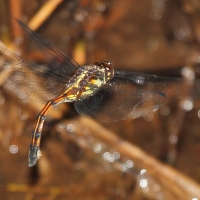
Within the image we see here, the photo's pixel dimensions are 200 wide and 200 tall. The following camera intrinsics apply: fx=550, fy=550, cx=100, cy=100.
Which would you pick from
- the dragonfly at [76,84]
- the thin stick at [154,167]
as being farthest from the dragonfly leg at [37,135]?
the thin stick at [154,167]

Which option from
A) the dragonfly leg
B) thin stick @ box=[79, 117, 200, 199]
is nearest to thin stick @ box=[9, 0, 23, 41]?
thin stick @ box=[79, 117, 200, 199]

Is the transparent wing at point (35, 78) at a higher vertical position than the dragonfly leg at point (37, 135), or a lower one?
higher

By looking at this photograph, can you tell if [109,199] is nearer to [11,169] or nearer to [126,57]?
[11,169]

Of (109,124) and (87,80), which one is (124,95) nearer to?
(87,80)

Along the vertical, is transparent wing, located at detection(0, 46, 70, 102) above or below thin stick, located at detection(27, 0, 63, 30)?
below

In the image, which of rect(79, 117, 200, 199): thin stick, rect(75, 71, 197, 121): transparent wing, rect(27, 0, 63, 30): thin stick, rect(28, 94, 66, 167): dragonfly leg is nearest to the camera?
rect(28, 94, 66, 167): dragonfly leg

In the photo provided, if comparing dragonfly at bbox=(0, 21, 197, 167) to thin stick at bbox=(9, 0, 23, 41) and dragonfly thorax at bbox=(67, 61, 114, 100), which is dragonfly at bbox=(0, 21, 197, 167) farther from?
thin stick at bbox=(9, 0, 23, 41)

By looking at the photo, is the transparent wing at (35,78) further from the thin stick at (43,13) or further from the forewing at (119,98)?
the thin stick at (43,13)
